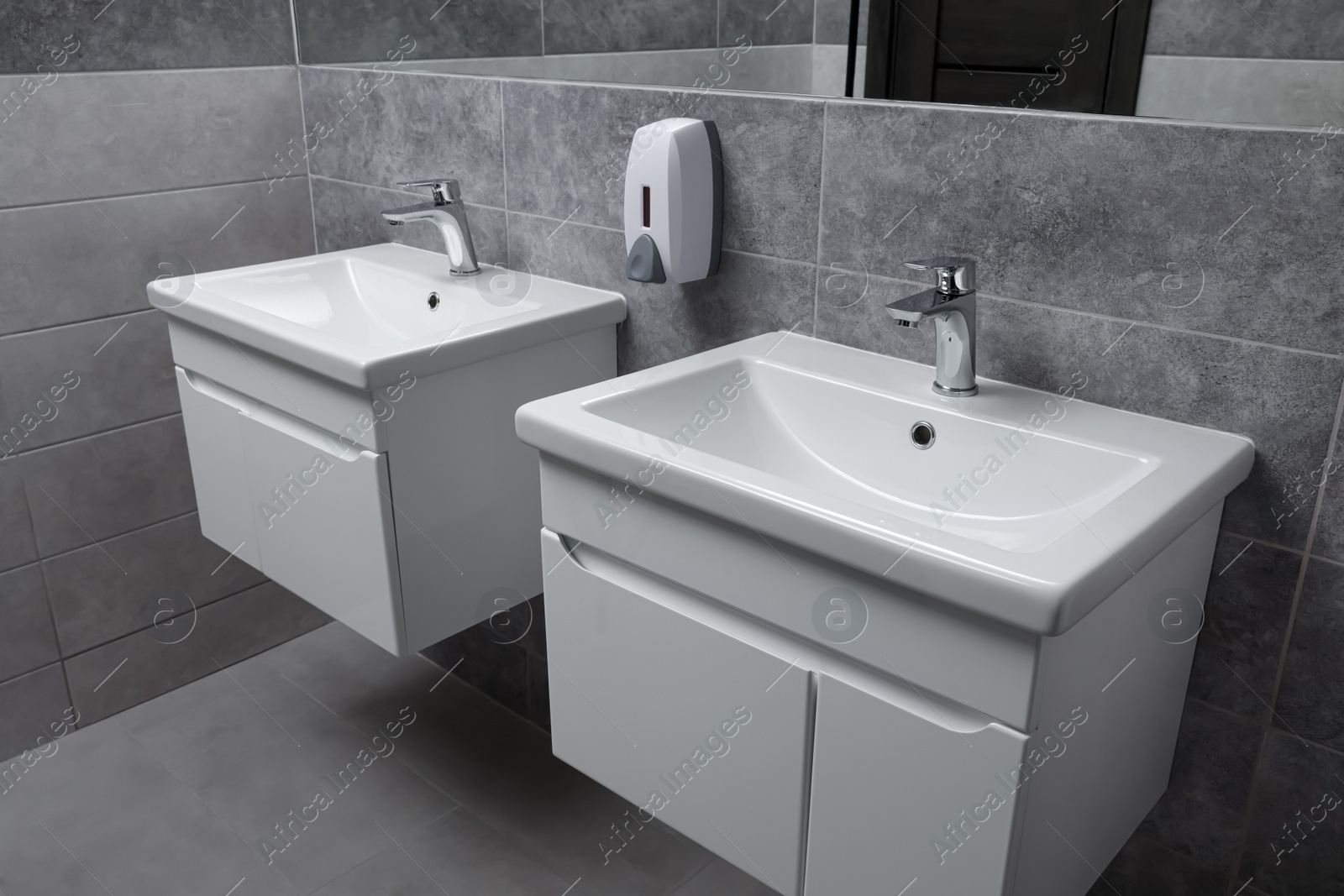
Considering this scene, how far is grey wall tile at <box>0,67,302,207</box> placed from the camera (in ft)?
6.07

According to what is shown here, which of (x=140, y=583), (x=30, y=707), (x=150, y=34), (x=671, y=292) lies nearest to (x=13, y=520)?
(x=140, y=583)

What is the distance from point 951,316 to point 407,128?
3.82 feet

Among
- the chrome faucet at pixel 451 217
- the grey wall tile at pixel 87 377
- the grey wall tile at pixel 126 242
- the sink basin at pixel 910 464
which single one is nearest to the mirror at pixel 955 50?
the chrome faucet at pixel 451 217

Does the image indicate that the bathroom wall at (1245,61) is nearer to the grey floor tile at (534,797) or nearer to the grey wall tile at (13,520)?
the grey floor tile at (534,797)

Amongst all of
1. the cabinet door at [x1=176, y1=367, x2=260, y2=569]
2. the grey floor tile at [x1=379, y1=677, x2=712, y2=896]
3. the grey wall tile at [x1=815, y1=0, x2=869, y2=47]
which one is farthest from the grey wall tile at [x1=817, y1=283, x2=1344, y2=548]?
the cabinet door at [x1=176, y1=367, x2=260, y2=569]

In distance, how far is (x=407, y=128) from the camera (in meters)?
1.92

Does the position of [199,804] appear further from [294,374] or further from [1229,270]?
[1229,270]

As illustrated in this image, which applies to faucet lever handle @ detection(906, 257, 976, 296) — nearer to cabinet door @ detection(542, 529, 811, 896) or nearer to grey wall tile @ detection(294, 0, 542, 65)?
cabinet door @ detection(542, 529, 811, 896)

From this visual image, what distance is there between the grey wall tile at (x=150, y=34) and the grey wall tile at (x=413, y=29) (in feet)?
0.23

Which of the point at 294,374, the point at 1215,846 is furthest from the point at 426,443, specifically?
the point at 1215,846

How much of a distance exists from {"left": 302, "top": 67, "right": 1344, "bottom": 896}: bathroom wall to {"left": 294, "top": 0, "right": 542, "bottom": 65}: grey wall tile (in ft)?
1.05

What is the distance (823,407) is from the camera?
130 centimetres

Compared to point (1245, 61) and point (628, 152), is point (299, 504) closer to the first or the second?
point (628, 152)

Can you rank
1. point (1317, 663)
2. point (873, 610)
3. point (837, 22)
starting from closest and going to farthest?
1. point (873, 610)
2. point (1317, 663)
3. point (837, 22)
